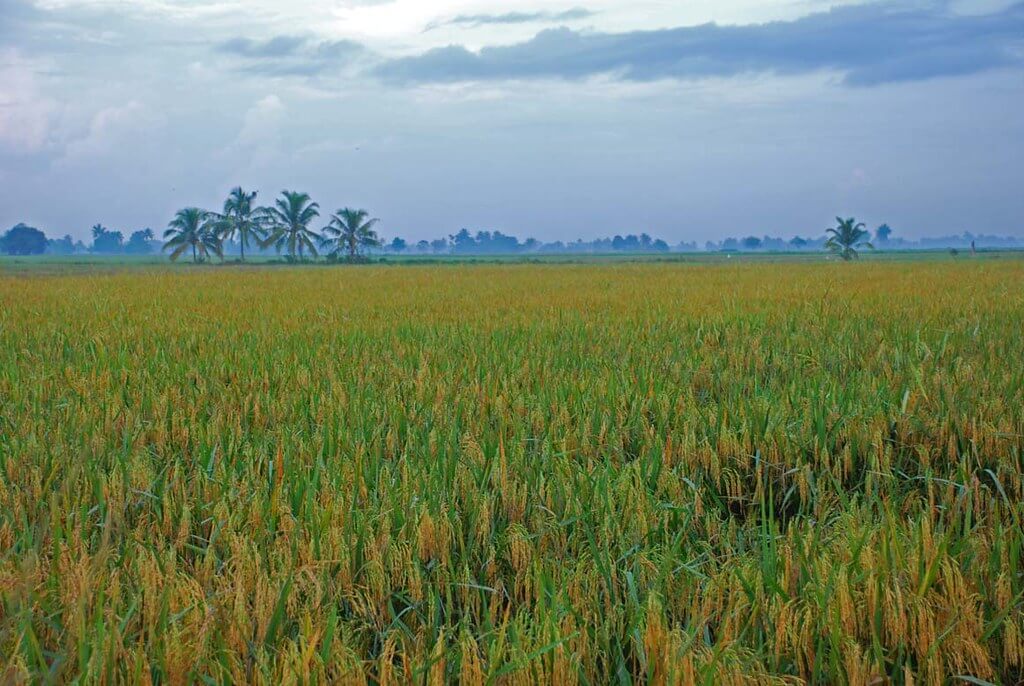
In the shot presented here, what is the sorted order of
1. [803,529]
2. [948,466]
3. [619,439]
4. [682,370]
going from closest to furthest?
[803,529] < [948,466] < [619,439] < [682,370]

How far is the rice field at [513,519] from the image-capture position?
137 centimetres

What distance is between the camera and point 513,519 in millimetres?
2068

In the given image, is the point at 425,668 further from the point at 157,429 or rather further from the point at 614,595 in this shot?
the point at 157,429

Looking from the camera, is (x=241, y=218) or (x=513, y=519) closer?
(x=513, y=519)

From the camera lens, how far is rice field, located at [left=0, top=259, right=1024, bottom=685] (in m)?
1.37

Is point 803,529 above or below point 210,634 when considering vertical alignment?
below

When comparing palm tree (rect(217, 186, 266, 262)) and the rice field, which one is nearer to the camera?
the rice field

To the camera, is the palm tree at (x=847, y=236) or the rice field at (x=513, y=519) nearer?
the rice field at (x=513, y=519)

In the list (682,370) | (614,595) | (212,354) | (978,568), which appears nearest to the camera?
(614,595)

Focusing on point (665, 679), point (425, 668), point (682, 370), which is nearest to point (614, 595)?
point (665, 679)

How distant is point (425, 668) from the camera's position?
4.21ft

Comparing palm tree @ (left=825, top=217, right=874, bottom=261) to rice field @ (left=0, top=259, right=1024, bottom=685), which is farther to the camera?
A: palm tree @ (left=825, top=217, right=874, bottom=261)

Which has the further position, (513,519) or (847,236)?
(847,236)

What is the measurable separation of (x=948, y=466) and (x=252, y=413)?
264 centimetres
